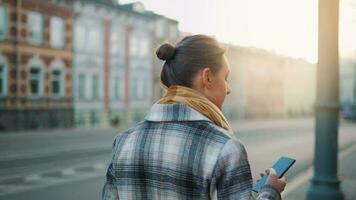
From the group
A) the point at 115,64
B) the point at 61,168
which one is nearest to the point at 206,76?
the point at 61,168

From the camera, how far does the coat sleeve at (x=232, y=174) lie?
163 centimetres

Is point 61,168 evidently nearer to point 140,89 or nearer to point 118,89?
point 118,89

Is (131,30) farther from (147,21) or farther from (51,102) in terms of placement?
(51,102)

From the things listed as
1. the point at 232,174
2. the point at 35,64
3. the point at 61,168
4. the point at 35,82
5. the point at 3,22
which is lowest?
the point at 61,168

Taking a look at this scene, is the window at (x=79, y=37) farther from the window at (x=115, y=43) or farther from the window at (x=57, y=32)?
the window at (x=115, y=43)

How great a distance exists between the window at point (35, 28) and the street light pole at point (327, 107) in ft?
85.7

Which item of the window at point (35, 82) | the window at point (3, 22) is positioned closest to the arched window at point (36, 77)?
the window at point (35, 82)

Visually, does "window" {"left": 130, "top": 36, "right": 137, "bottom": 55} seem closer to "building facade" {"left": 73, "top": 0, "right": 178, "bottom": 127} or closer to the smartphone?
"building facade" {"left": 73, "top": 0, "right": 178, "bottom": 127}

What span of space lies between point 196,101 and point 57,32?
31701 millimetres

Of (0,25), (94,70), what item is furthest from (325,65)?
(94,70)

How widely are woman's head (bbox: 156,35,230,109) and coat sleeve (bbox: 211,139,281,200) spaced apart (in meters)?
0.27

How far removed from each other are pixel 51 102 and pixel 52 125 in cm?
150

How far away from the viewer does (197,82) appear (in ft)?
5.99

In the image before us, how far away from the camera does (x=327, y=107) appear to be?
662 centimetres
